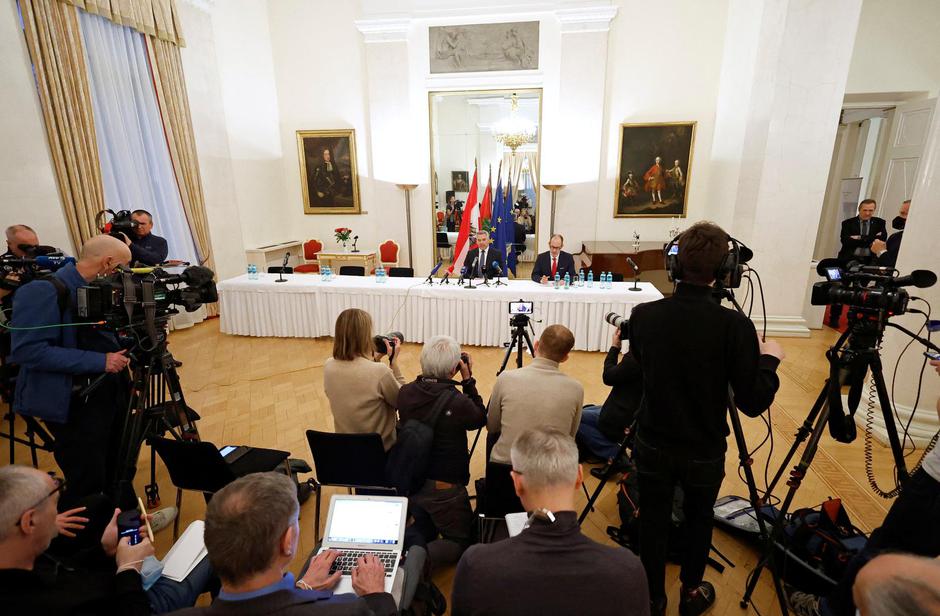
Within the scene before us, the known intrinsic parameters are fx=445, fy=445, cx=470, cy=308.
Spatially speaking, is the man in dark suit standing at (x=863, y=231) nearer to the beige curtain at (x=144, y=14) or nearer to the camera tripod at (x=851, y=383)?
the camera tripod at (x=851, y=383)

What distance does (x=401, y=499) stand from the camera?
1.83m

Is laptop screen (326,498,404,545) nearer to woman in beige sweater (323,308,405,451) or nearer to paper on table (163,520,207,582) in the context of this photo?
paper on table (163,520,207,582)

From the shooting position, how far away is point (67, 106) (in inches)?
203

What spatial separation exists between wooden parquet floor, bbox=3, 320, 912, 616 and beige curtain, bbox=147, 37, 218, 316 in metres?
1.62

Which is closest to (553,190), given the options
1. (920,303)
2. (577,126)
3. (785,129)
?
(577,126)

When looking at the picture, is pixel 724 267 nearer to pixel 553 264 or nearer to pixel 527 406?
pixel 527 406

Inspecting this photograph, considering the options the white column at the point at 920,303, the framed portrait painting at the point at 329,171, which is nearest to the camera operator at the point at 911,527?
the white column at the point at 920,303

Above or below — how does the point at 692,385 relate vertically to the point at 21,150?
below

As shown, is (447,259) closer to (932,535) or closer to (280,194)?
(280,194)

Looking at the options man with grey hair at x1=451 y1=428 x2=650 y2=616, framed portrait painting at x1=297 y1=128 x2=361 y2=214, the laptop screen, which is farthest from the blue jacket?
framed portrait painting at x1=297 y1=128 x2=361 y2=214

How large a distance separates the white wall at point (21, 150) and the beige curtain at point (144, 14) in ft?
3.05

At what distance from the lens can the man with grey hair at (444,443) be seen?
2.24 meters

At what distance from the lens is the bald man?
7.66ft

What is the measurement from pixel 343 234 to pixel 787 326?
7.53 metres
